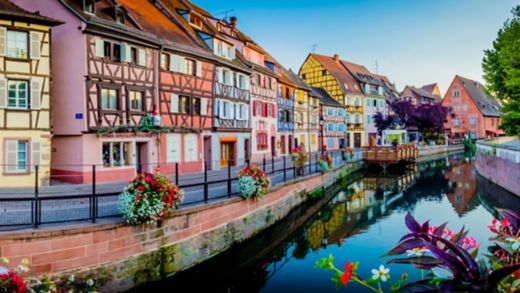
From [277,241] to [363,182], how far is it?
18896 mm

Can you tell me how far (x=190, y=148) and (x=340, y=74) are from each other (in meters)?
39.5

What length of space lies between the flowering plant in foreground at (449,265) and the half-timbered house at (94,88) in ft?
53.1

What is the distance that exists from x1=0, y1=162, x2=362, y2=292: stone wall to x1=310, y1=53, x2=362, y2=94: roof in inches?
1785

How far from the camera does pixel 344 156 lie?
34.4 meters

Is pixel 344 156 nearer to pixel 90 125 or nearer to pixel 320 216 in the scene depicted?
pixel 320 216

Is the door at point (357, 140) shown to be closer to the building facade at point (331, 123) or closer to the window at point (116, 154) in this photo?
the building facade at point (331, 123)

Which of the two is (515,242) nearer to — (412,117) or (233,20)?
(233,20)

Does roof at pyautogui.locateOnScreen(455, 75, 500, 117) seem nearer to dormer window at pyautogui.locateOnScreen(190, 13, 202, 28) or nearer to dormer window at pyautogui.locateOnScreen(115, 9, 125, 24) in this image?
dormer window at pyautogui.locateOnScreen(190, 13, 202, 28)

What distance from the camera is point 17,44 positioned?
16.1 meters

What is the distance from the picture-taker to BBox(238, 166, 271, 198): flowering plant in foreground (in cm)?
1323

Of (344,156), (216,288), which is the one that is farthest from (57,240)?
(344,156)

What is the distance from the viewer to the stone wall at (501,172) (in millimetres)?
20497

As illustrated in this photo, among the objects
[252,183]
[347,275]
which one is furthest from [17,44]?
[347,275]

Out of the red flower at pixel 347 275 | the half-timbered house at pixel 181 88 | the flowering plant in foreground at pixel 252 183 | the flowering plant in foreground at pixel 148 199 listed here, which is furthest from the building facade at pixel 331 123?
the red flower at pixel 347 275
